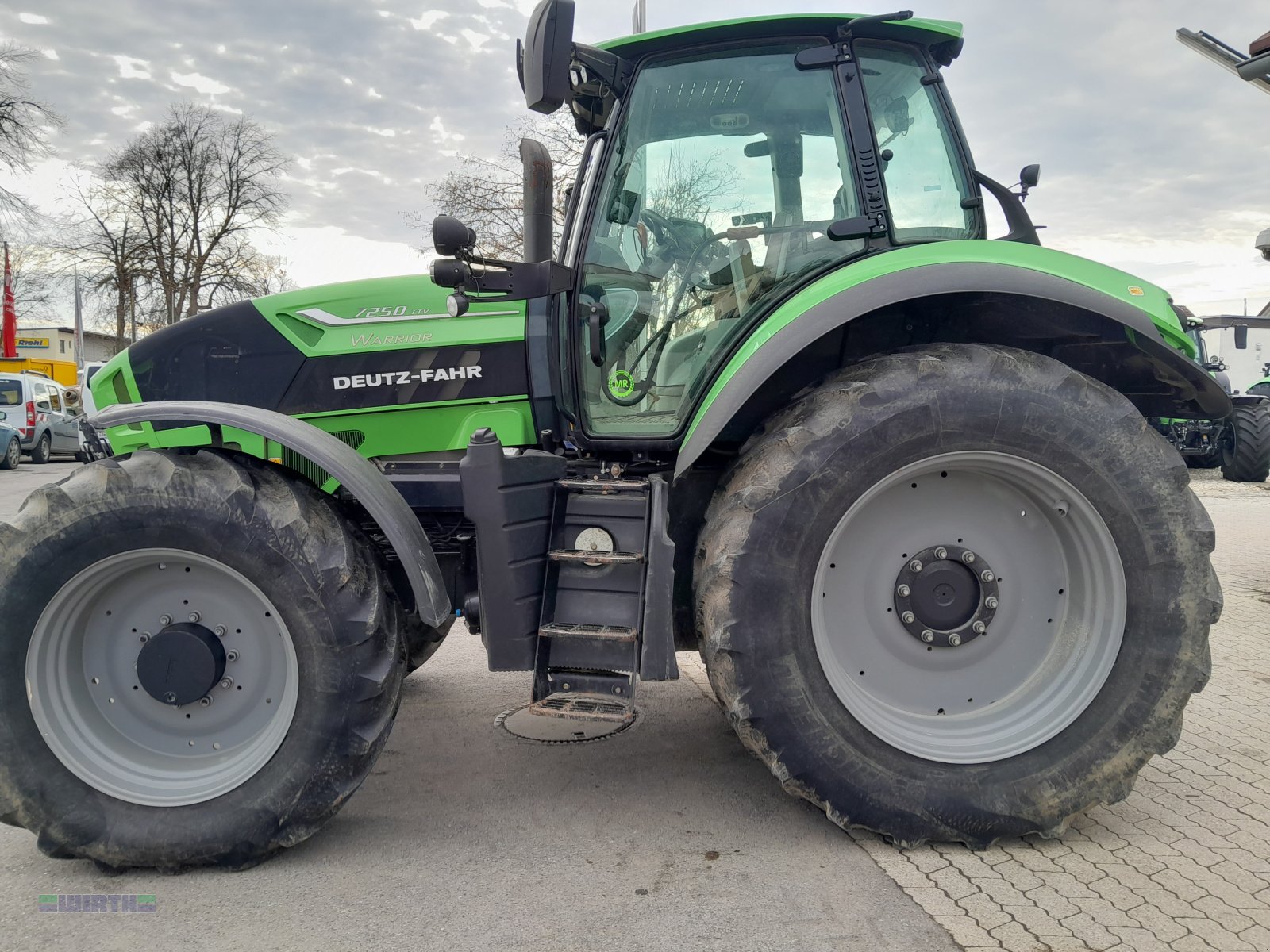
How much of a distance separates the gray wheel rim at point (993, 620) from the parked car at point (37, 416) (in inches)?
724

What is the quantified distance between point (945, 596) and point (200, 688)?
241cm

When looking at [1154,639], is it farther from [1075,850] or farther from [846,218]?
[846,218]

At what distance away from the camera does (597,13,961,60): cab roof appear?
3.11 metres

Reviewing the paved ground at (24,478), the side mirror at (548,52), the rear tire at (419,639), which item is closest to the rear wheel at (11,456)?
the paved ground at (24,478)

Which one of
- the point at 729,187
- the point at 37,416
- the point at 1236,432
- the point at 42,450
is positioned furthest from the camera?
the point at 42,450

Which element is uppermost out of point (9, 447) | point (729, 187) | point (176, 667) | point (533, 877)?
point (729, 187)

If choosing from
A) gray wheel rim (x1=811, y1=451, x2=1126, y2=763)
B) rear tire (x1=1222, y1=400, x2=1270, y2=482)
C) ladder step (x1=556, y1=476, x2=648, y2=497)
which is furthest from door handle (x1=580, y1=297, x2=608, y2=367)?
rear tire (x1=1222, y1=400, x2=1270, y2=482)

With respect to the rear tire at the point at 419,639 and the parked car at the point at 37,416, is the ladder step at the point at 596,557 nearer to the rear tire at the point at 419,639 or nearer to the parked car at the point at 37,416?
the rear tire at the point at 419,639

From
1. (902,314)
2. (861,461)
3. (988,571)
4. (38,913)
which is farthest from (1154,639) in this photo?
(38,913)

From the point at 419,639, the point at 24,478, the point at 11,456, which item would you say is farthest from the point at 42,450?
the point at 419,639

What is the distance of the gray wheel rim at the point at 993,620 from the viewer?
2.86 meters

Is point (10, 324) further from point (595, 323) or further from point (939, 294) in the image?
point (939, 294)

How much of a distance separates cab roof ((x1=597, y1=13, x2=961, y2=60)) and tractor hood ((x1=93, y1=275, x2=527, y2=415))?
1.00 m

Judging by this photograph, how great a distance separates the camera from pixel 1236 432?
1442 centimetres
